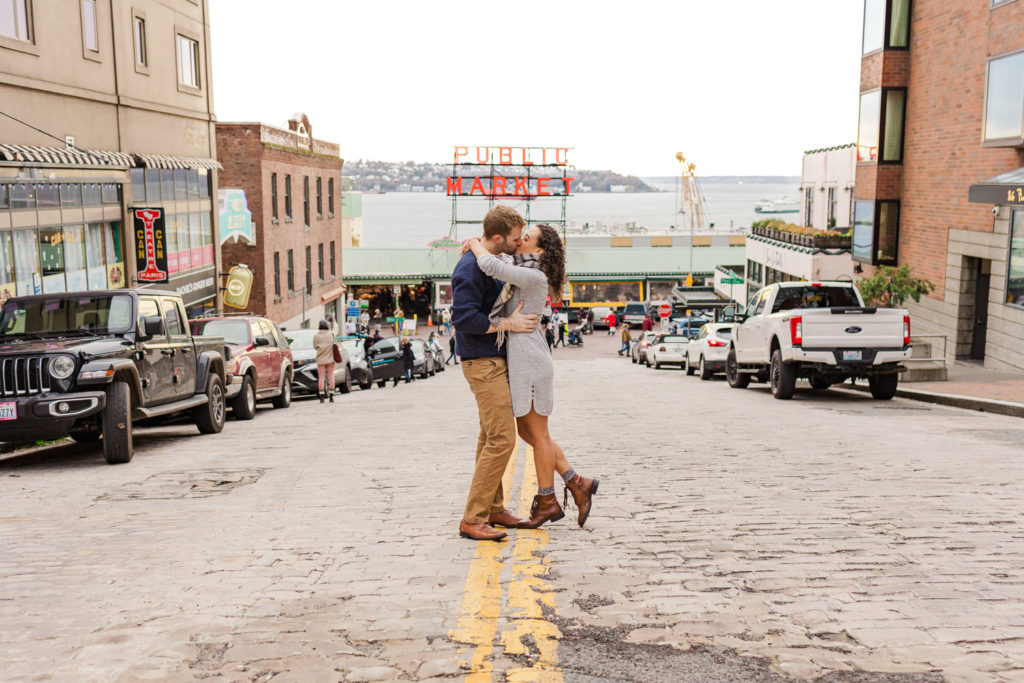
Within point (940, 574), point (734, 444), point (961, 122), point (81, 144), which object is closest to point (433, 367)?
point (81, 144)

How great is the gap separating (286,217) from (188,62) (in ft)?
37.4

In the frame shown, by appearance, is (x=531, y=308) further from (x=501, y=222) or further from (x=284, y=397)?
(x=284, y=397)

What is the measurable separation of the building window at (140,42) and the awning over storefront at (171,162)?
2442 millimetres

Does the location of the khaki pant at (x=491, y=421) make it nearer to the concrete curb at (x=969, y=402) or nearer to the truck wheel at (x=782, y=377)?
the concrete curb at (x=969, y=402)

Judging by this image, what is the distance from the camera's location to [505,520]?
230 inches

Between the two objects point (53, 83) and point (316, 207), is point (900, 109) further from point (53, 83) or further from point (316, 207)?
point (316, 207)

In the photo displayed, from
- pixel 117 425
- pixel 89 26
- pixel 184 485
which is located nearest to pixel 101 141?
pixel 89 26

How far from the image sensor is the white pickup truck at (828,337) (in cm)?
1517

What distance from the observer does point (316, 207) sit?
149 ft

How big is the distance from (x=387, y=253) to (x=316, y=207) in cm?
3145

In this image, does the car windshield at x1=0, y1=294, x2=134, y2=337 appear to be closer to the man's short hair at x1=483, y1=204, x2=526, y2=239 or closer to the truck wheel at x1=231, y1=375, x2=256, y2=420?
the truck wheel at x1=231, y1=375, x2=256, y2=420

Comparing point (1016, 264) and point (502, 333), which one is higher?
point (502, 333)

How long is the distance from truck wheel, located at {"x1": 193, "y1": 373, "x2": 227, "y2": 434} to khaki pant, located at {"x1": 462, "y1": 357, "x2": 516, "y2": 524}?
773 cm

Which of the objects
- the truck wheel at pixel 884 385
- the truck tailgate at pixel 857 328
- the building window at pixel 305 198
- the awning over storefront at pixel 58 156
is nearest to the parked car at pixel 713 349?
the truck wheel at pixel 884 385
